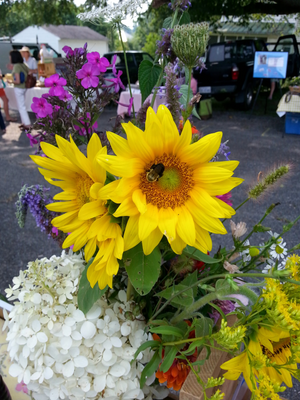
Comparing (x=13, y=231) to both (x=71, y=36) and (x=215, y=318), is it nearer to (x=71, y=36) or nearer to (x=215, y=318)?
(x=215, y=318)

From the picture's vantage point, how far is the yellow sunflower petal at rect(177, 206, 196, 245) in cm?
53

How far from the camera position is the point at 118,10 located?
0.73 meters

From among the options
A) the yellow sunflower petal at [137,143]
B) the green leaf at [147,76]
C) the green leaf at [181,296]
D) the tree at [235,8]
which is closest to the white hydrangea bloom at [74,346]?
the green leaf at [181,296]

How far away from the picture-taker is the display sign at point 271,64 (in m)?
7.08

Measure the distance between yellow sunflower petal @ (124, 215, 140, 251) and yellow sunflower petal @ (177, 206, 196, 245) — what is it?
0.07 metres

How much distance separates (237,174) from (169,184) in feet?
14.7

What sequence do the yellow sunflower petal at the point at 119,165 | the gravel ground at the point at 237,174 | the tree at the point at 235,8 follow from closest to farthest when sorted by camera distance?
the yellow sunflower petal at the point at 119,165, the gravel ground at the point at 237,174, the tree at the point at 235,8

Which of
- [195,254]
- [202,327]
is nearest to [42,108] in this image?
[195,254]

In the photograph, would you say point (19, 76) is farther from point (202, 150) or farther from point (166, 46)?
point (202, 150)

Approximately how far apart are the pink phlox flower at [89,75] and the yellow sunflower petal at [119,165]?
243 mm

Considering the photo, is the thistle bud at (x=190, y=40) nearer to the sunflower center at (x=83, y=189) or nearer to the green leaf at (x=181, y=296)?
the sunflower center at (x=83, y=189)

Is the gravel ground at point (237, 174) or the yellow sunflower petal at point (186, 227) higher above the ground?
the yellow sunflower petal at point (186, 227)

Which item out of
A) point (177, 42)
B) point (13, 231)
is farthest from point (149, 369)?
point (13, 231)

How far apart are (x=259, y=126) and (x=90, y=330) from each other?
25.6 ft
